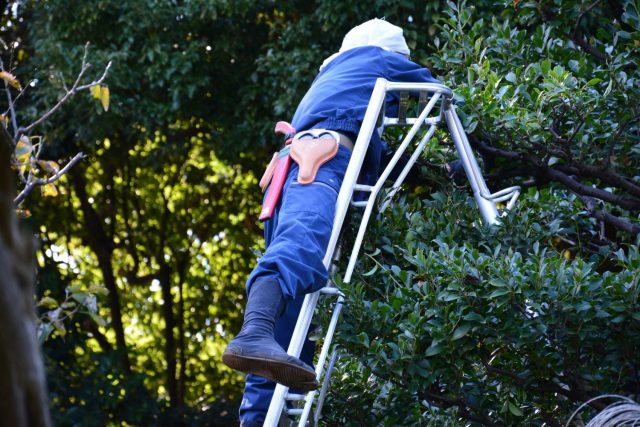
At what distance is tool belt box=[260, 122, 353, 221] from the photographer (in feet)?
11.6

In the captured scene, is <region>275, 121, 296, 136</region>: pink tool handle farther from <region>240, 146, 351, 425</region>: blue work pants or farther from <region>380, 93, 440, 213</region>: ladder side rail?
<region>380, 93, 440, 213</region>: ladder side rail

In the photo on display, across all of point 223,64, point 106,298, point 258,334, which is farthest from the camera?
point 106,298

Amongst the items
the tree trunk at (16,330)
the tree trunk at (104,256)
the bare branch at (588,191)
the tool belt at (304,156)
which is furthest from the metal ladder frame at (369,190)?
the tree trunk at (104,256)

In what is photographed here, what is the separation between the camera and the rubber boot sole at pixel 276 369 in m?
2.96

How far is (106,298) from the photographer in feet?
34.0

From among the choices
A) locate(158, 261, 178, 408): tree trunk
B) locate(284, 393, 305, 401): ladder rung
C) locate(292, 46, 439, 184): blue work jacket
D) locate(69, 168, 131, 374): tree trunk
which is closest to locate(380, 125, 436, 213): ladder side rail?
locate(292, 46, 439, 184): blue work jacket

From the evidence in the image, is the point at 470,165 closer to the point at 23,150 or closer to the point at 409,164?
the point at 409,164

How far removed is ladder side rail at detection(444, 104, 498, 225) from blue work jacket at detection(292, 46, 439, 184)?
0.18 m

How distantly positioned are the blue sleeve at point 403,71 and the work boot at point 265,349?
1.19 metres

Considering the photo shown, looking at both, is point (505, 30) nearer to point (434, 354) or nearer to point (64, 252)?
point (434, 354)

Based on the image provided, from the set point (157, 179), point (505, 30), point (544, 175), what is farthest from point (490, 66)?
point (157, 179)

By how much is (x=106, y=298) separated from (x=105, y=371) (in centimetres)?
151

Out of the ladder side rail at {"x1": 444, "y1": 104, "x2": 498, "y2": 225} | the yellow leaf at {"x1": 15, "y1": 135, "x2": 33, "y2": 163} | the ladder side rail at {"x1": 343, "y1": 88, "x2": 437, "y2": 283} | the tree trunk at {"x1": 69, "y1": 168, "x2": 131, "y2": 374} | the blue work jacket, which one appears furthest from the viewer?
the tree trunk at {"x1": 69, "y1": 168, "x2": 131, "y2": 374}

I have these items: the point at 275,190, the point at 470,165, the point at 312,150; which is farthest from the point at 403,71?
Result: the point at 275,190
